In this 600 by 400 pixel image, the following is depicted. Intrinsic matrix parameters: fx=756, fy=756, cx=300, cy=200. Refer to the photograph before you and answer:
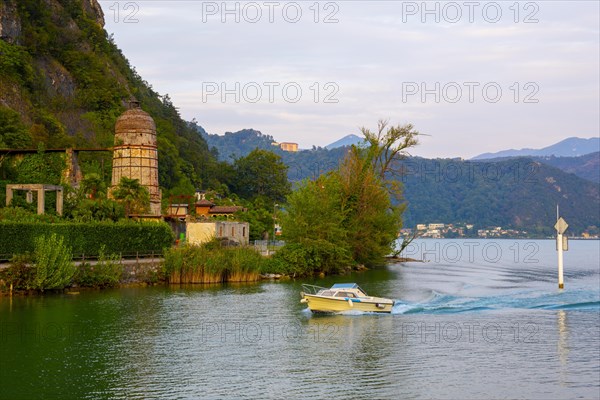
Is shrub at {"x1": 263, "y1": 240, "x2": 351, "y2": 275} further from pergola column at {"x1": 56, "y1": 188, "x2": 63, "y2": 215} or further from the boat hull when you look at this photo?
the boat hull

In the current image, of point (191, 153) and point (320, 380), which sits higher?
point (191, 153)

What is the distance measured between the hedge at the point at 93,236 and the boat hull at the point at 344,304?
20585 millimetres

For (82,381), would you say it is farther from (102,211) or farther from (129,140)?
(129,140)

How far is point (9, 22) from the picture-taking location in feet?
324

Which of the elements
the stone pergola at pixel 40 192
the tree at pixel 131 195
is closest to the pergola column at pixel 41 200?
the stone pergola at pixel 40 192

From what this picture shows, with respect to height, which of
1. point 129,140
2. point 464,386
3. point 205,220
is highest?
point 129,140

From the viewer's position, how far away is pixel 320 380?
29.0 meters

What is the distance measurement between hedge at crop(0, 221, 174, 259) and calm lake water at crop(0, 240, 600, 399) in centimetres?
525

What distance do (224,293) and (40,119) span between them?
4852 cm

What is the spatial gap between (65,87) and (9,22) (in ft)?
46.3

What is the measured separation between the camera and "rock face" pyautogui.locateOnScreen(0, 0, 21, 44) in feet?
317

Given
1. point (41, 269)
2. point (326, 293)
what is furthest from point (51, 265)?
point (326, 293)

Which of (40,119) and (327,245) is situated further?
(40,119)

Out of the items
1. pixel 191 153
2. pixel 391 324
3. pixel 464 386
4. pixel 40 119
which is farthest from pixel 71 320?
pixel 191 153
